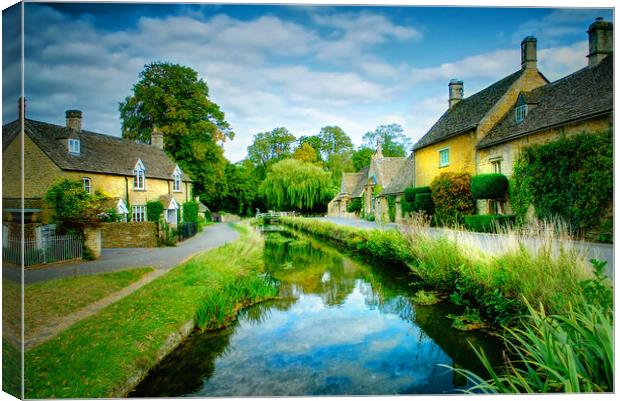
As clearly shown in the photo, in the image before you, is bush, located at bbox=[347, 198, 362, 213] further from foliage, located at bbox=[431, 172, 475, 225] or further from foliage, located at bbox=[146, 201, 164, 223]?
foliage, located at bbox=[146, 201, 164, 223]

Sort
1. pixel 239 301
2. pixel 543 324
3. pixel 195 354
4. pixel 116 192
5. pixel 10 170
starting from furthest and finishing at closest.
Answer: pixel 116 192, pixel 239 301, pixel 195 354, pixel 10 170, pixel 543 324

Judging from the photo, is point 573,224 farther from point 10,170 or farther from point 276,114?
point 10,170

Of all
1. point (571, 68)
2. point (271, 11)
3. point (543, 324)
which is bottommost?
point (543, 324)

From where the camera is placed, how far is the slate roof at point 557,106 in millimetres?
8180

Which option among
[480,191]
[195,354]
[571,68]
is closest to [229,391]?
[195,354]

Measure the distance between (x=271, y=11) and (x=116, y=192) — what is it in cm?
879

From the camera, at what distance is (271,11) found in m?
3.88

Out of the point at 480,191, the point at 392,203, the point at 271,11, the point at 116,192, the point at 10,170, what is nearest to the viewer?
the point at 10,170

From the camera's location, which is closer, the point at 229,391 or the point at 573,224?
the point at 229,391

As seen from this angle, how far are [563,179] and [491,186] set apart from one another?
3.99 m

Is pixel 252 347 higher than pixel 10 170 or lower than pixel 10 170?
lower

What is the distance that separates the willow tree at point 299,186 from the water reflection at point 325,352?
19.8 meters

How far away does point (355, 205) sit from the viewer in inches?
1393

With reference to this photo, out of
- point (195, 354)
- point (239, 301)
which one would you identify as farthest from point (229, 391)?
point (239, 301)
